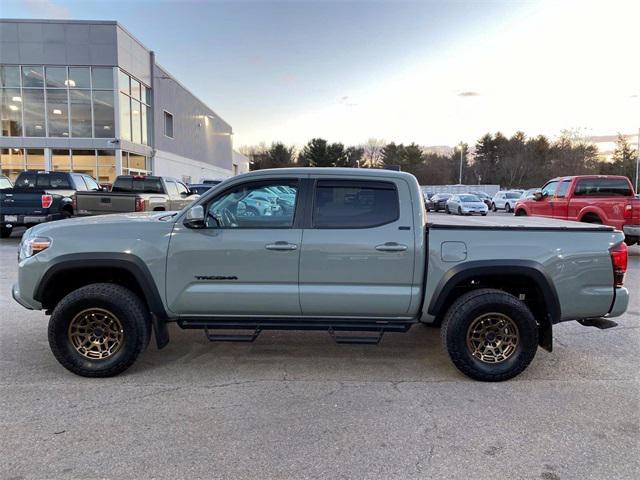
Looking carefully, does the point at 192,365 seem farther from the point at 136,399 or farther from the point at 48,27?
the point at 48,27

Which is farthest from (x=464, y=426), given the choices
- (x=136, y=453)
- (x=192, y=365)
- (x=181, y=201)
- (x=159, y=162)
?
(x=159, y=162)

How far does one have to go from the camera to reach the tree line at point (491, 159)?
6203cm

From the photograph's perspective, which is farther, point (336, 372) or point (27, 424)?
point (336, 372)

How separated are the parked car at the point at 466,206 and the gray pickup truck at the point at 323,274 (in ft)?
84.9

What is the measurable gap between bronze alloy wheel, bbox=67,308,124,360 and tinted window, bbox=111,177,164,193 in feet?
34.5

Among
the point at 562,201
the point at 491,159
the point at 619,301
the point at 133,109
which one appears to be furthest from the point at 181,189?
the point at 491,159

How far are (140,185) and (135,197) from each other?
9.08 feet

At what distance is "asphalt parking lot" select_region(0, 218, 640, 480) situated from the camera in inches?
110

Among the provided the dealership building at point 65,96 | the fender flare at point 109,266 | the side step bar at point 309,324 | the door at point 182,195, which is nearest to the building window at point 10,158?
the dealership building at point 65,96

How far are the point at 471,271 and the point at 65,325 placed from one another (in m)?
3.61

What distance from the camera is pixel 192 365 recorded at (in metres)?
4.34


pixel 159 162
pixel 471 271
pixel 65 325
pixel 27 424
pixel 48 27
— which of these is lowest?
pixel 27 424

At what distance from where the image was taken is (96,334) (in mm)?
4055

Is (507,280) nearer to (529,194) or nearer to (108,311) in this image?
(108,311)
